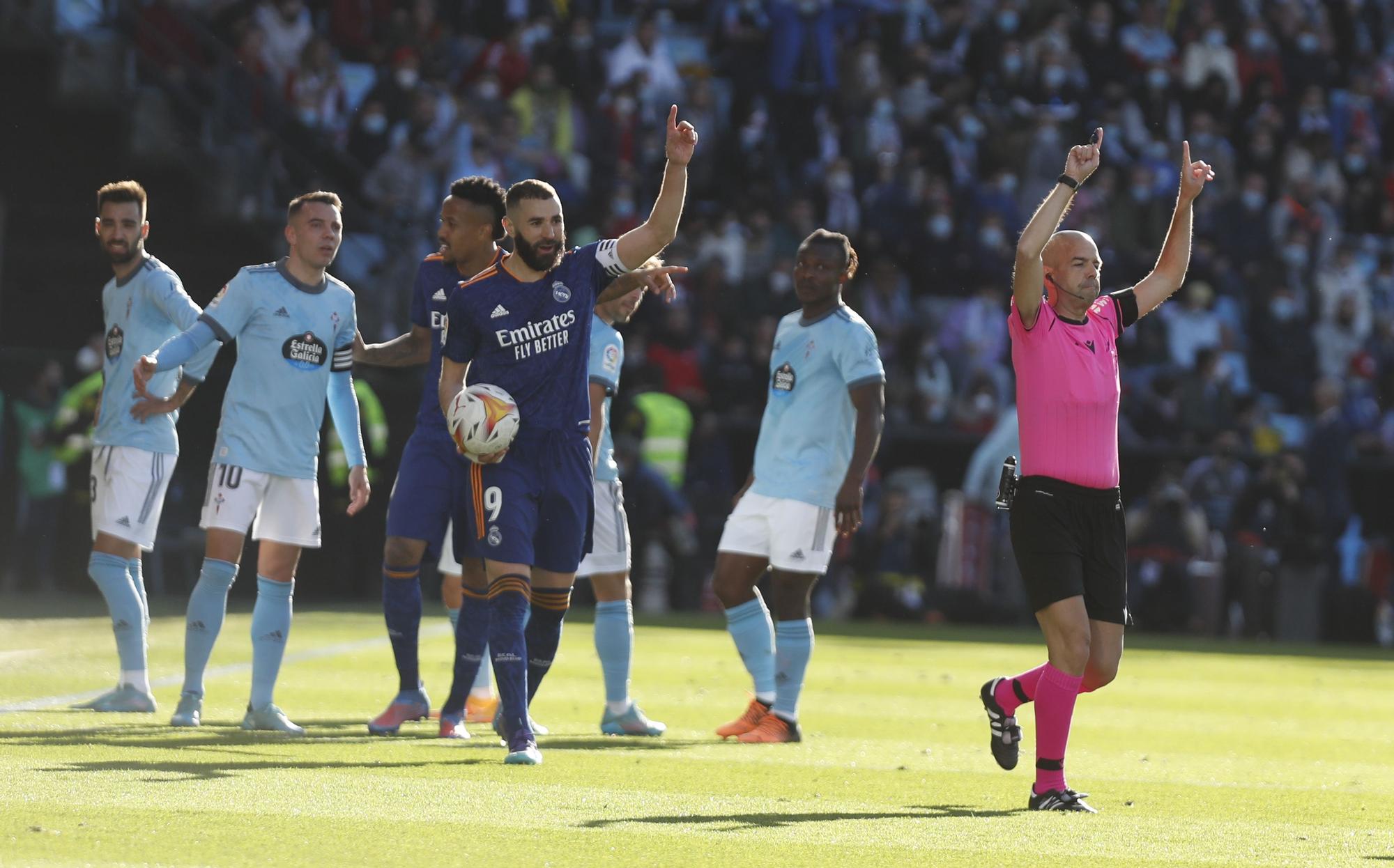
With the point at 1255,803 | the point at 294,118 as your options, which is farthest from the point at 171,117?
the point at 1255,803

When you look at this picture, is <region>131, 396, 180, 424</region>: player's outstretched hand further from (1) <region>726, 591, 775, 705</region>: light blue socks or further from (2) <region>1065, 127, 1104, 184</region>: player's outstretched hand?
(2) <region>1065, 127, 1104, 184</region>: player's outstretched hand

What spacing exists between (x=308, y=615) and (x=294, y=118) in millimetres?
6948

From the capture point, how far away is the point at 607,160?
2348cm

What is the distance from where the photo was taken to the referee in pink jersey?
7117 millimetres

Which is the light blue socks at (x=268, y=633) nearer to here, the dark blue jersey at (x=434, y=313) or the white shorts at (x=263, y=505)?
the white shorts at (x=263, y=505)

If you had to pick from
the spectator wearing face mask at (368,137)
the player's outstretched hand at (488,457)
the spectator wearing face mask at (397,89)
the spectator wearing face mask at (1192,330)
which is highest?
the spectator wearing face mask at (397,89)

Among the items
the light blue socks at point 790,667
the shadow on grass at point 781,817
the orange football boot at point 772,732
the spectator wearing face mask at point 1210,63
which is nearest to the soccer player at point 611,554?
the orange football boot at point 772,732

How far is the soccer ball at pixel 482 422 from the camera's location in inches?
293

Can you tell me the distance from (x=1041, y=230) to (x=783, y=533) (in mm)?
2910

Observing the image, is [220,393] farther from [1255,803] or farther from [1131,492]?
[1255,803]

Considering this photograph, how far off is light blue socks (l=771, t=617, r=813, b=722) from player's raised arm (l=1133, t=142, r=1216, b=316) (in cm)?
243

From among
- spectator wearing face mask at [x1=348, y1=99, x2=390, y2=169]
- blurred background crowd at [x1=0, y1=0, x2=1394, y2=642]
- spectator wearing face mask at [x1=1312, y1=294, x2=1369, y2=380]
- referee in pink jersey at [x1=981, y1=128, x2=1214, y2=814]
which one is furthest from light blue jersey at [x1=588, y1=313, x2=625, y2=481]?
spectator wearing face mask at [x1=1312, y1=294, x2=1369, y2=380]

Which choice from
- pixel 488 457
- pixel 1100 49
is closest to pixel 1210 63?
pixel 1100 49

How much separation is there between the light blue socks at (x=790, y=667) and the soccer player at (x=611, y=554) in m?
0.57
